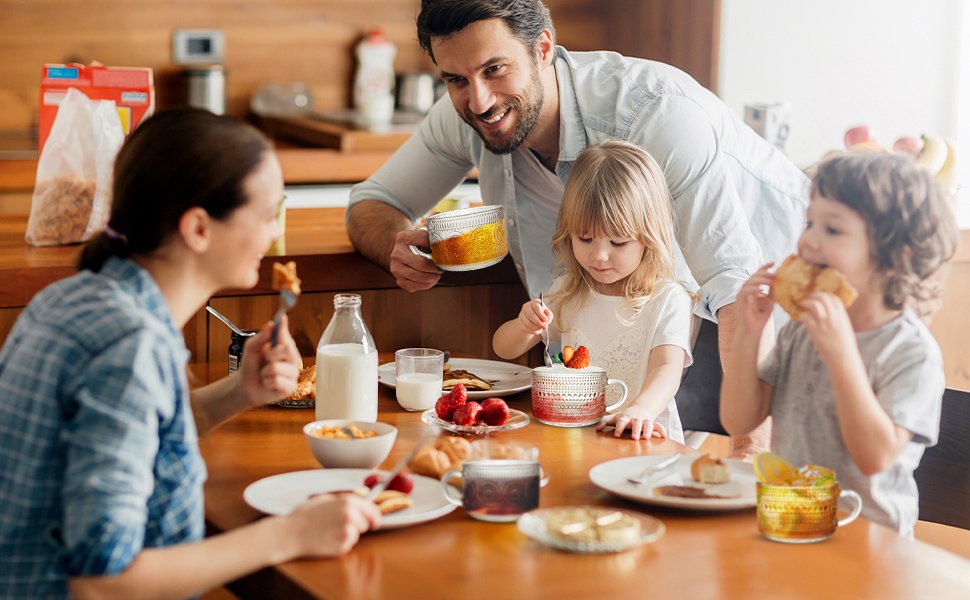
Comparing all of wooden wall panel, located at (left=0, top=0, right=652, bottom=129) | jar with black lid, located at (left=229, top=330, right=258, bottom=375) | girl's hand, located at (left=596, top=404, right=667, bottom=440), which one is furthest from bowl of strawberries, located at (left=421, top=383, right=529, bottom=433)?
wooden wall panel, located at (left=0, top=0, right=652, bottom=129)

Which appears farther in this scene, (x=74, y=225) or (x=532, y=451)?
(x=74, y=225)

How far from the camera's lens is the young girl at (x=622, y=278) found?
1.55 metres

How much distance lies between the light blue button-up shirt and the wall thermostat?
2040 millimetres

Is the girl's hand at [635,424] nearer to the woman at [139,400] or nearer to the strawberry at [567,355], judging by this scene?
the strawberry at [567,355]

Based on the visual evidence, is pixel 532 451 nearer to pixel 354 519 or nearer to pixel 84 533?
pixel 354 519

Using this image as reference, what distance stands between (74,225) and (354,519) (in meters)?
1.24

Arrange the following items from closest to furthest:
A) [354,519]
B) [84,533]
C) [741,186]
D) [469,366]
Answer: [84,533]
[354,519]
[469,366]
[741,186]

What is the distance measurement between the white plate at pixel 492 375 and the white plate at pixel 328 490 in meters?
0.41

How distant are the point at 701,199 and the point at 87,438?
112 centimetres

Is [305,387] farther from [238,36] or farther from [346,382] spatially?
[238,36]

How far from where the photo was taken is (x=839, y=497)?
38.8 inches

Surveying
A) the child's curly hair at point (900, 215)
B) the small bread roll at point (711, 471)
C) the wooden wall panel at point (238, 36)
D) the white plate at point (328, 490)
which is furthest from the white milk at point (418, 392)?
the wooden wall panel at point (238, 36)

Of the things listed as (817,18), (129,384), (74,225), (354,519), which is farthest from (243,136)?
(817,18)

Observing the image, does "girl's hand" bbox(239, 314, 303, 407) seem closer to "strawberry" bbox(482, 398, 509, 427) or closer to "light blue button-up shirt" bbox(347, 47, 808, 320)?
"strawberry" bbox(482, 398, 509, 427)
